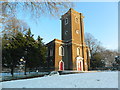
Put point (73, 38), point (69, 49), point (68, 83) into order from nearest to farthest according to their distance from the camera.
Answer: point (68, 83)
point (69, 49)
point (73, 38)

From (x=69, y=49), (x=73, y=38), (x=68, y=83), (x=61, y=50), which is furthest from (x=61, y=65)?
(x=68, y=83)

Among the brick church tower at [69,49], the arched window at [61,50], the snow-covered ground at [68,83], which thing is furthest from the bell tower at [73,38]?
the snow-covered ground at [68,83]

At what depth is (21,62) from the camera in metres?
20.1

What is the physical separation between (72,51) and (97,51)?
54.3 feet

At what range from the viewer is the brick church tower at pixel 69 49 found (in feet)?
80.1

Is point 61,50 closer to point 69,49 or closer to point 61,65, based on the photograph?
point 69,49

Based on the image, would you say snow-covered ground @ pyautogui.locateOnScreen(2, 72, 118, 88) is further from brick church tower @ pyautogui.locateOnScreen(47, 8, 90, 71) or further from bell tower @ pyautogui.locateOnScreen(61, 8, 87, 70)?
bell tower @ pyautogui.locateOnScreen(61, 8, 87, 70)

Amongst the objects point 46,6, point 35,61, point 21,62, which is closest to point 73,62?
point 35,61

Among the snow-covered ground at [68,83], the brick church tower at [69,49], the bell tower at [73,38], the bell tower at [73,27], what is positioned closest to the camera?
the snow-covered ground at [68,83]

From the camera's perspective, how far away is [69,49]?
1000 inches

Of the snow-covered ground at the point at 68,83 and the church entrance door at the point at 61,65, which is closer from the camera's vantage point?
the snow-covered ground at the point at 68,83

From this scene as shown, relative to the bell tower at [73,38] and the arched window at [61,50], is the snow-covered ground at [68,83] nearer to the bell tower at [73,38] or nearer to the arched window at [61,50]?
the bell tower at [73,38]

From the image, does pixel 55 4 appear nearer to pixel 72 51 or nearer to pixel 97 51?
pixel 72 51

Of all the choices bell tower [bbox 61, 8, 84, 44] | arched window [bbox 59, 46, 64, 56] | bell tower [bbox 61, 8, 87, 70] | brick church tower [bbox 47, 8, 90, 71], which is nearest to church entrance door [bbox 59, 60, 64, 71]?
brick church tower [bbox 47, 8, 90, 71]
